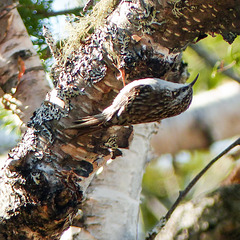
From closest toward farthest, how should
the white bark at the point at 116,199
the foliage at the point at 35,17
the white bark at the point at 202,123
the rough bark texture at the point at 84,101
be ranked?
the rough bark texture at the point at 84,101 < the white bark at the point at 116,199 < the foliage at the point at 35,17 < the white bark at the point at 202,123

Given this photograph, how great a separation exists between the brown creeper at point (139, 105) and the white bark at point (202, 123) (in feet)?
4.93

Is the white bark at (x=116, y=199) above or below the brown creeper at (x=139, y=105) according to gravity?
below

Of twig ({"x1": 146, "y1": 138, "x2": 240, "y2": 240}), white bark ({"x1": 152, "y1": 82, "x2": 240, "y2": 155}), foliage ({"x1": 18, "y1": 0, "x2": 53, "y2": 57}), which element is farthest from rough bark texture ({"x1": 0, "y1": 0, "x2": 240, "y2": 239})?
white bark ({"x1": 152, "y1": 82, "x2": 240, "y2": 155})

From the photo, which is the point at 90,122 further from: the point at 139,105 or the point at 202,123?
the point at 202,123

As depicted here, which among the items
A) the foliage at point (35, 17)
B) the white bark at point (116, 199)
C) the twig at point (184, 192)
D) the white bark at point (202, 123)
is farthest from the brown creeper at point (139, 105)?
the white bark at point (202, 123)

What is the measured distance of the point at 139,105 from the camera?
4.52 ft

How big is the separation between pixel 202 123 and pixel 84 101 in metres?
1.75

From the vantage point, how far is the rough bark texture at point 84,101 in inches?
49.3

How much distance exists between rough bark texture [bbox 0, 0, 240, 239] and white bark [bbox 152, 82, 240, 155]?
5.35 feet

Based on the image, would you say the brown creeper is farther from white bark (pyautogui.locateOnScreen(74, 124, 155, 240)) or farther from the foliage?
the foliage

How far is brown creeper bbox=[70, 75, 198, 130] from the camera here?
4.24 ft

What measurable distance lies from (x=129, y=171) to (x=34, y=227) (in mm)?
527

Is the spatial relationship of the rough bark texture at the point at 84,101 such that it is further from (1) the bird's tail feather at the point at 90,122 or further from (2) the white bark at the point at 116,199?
(2) the white bark at the point at 116,199

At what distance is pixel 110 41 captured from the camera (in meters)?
1.28
